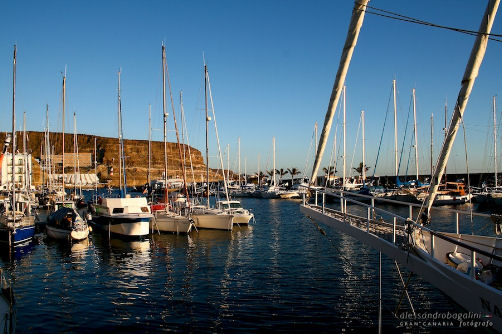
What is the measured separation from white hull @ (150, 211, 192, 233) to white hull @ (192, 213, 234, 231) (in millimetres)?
1719

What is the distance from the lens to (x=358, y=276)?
1966 centimetres

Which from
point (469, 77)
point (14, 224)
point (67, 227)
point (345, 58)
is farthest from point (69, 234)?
point (469, 77)

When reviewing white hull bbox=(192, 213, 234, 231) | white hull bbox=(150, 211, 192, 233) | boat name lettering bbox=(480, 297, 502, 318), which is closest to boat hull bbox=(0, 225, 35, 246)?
white hull bbox=(150, 211, 192, 233)

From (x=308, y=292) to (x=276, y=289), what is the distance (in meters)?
1.37

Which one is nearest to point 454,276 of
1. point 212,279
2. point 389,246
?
point 389,246

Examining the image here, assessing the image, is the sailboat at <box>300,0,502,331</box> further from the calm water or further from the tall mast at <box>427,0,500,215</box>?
the calm water

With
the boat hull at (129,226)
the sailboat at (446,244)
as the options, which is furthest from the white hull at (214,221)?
the sailboat at (446,244)

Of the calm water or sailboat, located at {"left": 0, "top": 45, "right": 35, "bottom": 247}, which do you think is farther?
sailboat, located at {"left": 0, "top": 45, "right": 35, "bottom": 247}

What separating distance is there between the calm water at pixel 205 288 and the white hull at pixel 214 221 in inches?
227

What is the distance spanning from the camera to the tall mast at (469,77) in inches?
393

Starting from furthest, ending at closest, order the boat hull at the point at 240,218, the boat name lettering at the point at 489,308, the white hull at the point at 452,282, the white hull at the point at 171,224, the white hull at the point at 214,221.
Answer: the boat hull at the point at 240,218, the white hull at the point at 214,221, the white hull at the point at 171,224, the white hull at the point at 452,282, the boat name lettering at the point at 489,308

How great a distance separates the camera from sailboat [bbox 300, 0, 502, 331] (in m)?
7.65

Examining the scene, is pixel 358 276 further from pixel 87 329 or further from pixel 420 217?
pixel 87 329

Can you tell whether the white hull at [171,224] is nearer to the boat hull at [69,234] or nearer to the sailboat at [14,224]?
the boat hull at [69,234]
